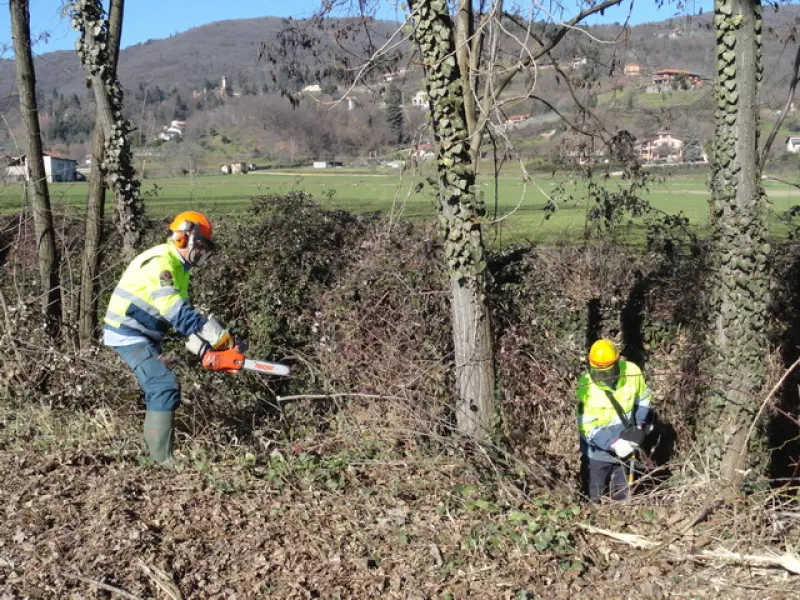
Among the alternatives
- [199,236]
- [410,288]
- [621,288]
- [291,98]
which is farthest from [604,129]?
[199,236]

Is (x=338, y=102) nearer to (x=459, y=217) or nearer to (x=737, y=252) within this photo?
(x=459, y=217)

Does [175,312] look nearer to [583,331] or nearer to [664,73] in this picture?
[583,331]

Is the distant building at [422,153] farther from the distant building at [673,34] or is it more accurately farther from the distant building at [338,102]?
the distant building at [673,34]

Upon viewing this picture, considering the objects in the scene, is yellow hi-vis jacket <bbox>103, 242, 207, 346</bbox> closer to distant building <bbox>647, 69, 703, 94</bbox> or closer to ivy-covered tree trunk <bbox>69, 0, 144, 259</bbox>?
ivy-covered tree trunk <bbox>69, 0, 144, 259</bbox>

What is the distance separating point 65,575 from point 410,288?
5551 millimetres

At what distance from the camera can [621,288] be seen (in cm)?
1033

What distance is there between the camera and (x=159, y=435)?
6203 mm

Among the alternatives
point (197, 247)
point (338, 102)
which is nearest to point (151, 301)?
point (197, 247)

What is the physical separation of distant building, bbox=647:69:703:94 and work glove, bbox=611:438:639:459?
5183 mm

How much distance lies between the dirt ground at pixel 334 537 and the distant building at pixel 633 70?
6.20 m

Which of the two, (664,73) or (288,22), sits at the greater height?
(288,22)

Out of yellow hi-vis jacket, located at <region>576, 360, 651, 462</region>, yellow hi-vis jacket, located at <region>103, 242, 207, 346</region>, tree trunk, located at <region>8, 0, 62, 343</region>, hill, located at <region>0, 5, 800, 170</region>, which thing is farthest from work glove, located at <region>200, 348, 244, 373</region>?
tree trunk, located at <region>8, 0, 62, 343</region>

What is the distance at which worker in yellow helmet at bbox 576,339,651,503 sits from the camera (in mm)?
6922

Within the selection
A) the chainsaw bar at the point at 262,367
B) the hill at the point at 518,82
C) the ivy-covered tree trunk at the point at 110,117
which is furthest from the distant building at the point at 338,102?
the ivy-covered tree trunk at the point at 110,117
